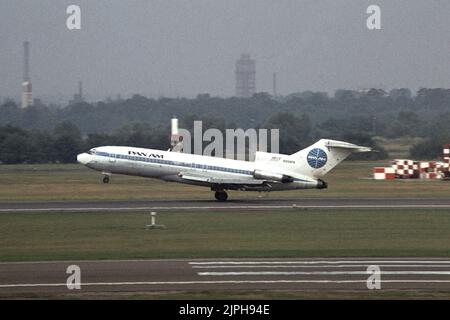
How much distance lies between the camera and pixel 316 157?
5766 cm

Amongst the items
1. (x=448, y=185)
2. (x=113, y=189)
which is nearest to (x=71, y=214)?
(x=113, y=189)

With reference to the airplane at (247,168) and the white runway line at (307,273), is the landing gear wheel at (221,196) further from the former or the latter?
the white runway line at (307,273)

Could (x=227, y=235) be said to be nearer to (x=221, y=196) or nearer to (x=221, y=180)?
(x=221, y=180)

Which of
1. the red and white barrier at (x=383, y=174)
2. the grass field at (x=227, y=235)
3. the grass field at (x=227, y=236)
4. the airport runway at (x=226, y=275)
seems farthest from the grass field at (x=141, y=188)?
the airport runway at (x=226, y=275)

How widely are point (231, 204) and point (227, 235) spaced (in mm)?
15140

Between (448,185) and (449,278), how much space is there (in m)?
42.7

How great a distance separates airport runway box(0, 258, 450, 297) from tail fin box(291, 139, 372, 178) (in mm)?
24411

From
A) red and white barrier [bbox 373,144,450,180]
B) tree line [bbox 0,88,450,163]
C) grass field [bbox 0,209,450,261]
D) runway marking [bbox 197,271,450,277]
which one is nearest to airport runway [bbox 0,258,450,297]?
runway marking [bbox 197,271,450,277]

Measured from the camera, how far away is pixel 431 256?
34.3 m

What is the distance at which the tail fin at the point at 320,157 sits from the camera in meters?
57.7

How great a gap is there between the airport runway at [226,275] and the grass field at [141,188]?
27.4 meters
